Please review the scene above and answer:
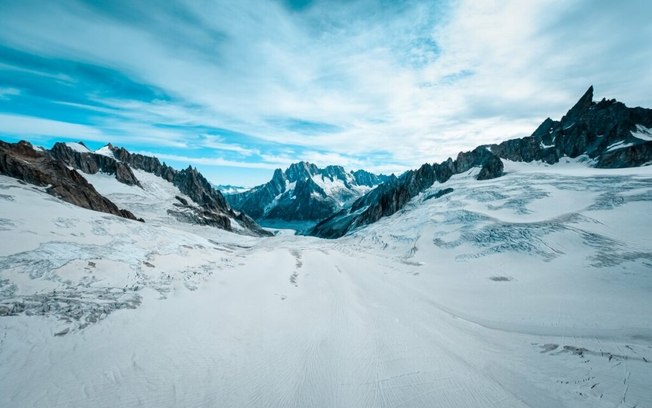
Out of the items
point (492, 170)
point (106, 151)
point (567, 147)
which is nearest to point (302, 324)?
point (492, 170)

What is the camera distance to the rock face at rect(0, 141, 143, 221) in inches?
1410

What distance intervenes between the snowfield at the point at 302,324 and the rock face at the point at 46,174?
20.7 m

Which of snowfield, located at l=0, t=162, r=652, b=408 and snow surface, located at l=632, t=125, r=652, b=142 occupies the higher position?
snow surface, located at l=632, t=125, r=652, b=142

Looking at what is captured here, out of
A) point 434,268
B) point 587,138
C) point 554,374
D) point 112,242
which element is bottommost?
point 434,268

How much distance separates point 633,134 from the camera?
90.3 meters

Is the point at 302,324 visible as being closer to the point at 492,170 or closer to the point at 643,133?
the point at 492,170

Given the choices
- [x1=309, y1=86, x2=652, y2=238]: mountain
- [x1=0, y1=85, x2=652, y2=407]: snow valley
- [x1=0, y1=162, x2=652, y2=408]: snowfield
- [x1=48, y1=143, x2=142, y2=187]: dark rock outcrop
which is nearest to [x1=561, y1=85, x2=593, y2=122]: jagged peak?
[x1=309, y1=86, x2=652, y2=238]: mountain

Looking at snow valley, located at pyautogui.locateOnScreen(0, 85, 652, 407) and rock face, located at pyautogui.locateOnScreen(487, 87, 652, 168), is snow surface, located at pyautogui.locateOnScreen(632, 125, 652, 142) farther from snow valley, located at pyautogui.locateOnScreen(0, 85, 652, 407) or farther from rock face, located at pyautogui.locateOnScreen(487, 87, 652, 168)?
snow valley, located at pyautogui.locateOnScreen(0, 85, 652, 407)

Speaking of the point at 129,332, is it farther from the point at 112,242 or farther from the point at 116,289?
the point at 112,242

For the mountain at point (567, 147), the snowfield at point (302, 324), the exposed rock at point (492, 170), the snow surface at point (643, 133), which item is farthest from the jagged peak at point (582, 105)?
the snowfield at point (302, 324)

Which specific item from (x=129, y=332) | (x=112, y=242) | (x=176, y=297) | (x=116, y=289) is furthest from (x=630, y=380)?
(x=112, y=242)

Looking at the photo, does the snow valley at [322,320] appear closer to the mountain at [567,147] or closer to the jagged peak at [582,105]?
the mountain at [567,147]

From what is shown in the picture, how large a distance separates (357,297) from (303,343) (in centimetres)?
657

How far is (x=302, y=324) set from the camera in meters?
11.2
